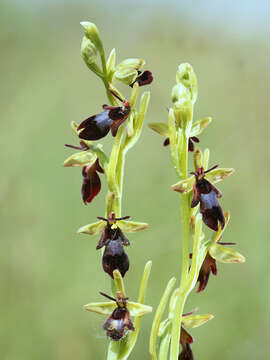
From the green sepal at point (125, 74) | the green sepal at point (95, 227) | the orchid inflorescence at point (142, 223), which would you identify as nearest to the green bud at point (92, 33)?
the orchid inflorescence at point (142, 223)

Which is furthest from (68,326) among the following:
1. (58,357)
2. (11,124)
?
(11,124)

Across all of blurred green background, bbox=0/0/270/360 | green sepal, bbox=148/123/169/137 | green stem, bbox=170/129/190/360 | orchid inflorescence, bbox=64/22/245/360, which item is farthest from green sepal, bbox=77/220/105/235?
blurred green background, bbox=0/0/270/360

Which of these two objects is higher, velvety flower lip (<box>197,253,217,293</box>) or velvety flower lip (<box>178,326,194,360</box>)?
velvety flower lip (<box>197,253,217,293</box>)

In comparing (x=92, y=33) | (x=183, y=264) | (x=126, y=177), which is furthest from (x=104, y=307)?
(x=126, y=177)

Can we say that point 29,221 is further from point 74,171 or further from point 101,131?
point 101,131

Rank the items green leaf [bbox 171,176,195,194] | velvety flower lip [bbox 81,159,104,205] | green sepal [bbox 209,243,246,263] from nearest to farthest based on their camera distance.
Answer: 1. green leaf [bbox 171,176,195,194]
2. green sepal [bbox 209,243,246,263]
3. velvety flower lip [bbox 81,159,104,205]

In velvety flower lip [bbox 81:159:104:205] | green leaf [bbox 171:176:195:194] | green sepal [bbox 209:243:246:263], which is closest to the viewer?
green leaf [bbox 171:176:195:194]

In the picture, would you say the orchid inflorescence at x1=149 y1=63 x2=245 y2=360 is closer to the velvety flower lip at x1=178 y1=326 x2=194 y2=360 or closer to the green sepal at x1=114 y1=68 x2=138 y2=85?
the velvety flower lip at x1=178 y1=326 x2=194 y2=360

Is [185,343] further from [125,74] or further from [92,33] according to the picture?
[92,33]

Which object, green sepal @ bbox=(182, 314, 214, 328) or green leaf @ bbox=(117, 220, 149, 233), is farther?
green sepal @ bbox=(182, 314, 214, 328)
